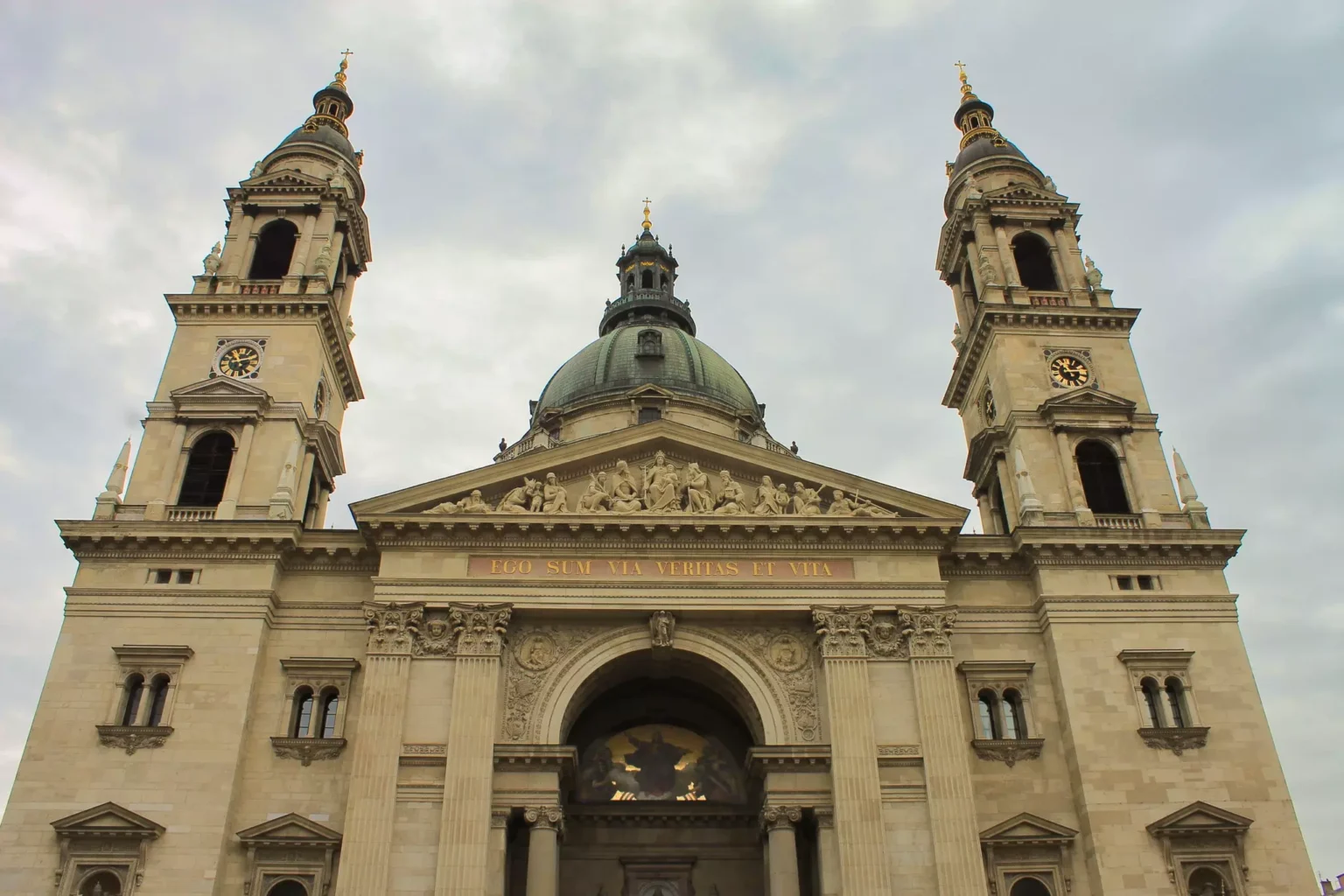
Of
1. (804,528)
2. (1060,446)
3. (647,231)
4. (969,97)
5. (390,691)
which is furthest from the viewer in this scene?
(647,231)

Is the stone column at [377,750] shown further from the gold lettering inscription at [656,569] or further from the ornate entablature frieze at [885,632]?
the ornate entablature frieze at [885,632]

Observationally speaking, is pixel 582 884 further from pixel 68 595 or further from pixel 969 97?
pixel 969 97

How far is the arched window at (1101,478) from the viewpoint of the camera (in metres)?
33.5

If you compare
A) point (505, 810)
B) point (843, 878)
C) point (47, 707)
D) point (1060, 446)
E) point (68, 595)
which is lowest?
point (843, 878)

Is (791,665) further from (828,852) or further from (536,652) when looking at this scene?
(536,652)

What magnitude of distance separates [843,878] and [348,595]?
1491 cm

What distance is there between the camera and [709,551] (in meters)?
30.1

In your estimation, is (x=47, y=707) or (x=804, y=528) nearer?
(x=47, y=707)

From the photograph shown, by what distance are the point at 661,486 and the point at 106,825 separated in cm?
1582

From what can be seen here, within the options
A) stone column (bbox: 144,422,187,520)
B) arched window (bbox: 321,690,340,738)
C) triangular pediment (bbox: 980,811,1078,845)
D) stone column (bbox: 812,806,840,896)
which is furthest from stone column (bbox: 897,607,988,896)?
stone column (bbox: 144,422,187,520)

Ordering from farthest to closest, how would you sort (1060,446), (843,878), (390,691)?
(1060,446) < (390,691) < (843,878)

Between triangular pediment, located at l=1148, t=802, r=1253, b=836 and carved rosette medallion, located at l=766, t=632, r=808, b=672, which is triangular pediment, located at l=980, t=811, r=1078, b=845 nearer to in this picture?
triangular pediment, located at l=1148, t=802, r=1253, b=836

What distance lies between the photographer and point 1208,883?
26641mm

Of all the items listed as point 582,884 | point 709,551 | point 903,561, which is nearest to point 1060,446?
point 903,561
